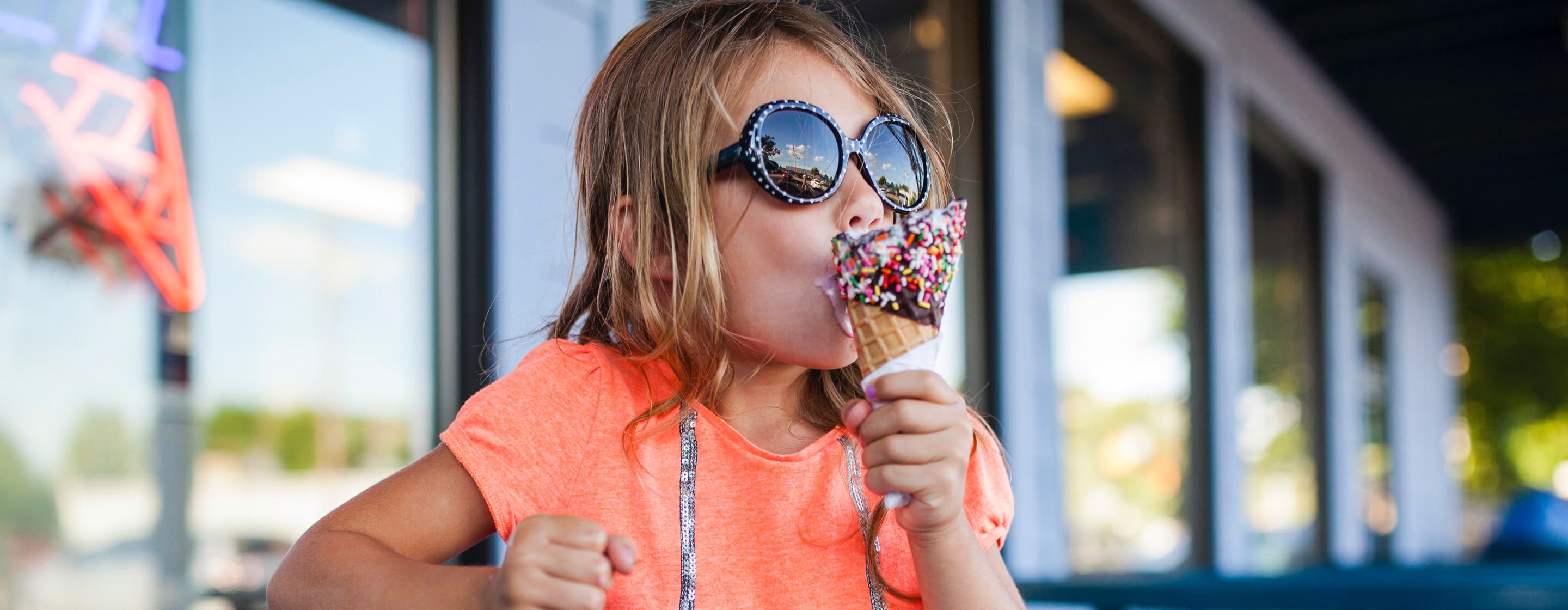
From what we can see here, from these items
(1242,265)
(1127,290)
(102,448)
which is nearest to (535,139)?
(102,448)

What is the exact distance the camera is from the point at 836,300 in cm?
122

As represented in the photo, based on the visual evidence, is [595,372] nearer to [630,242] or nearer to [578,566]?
[630,242]

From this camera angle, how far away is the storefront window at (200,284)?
2170 millimetres

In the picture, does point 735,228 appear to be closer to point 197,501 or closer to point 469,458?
point 469,458

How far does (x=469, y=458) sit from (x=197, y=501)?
1666mm

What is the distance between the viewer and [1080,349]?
5129 millimetres

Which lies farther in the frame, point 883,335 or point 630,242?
point 630,242

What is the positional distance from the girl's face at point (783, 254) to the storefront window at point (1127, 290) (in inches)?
134

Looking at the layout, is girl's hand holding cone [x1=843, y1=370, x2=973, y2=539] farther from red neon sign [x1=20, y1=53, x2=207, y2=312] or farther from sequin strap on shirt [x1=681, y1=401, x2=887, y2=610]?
red neon sign [x1=20, y1=53, x2=207, y2=312]

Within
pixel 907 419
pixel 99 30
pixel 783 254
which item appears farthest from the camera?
pixel 99 30

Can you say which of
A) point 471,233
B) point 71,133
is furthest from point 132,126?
point 471,233

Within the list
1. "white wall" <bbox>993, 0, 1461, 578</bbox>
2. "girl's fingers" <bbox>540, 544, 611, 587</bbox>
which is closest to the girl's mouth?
"girl's fingers" <bbox>540, 544, 611, 587</bbox>

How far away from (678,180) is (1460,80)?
8.36m

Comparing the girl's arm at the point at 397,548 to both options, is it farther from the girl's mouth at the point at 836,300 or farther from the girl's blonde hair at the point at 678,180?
the girl's mouth at the point at 836,300
